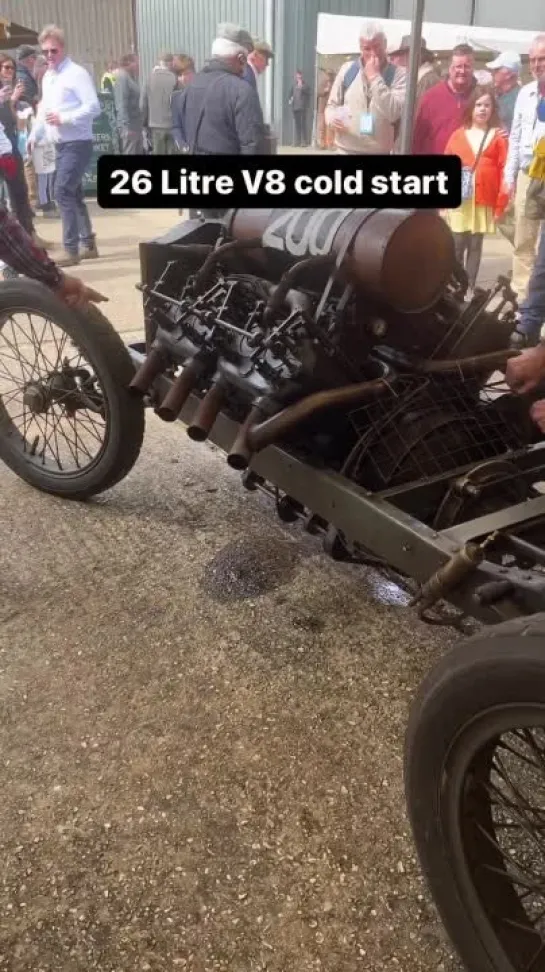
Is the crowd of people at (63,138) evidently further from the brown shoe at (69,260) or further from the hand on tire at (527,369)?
the hand on tire at (527,369)

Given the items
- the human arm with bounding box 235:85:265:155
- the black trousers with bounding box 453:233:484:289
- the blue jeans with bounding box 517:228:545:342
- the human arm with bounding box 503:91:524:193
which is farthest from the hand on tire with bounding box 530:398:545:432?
the human arm with bounding box 235:85:265:155

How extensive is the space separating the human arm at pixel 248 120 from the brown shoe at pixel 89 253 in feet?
8.15

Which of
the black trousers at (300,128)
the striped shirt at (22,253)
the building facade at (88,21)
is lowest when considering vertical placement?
the striped shirt at (22,253)

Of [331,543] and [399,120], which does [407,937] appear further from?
[399,120]

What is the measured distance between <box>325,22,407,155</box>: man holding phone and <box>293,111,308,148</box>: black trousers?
141cm

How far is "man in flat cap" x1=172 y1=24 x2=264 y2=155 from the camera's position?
581 centimetres

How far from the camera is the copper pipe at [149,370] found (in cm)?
279

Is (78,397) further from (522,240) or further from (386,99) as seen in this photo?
(522,240)

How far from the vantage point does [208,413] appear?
2.39 metres

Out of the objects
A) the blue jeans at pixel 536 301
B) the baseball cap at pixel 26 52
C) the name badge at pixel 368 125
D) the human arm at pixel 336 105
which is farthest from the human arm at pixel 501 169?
the baseball cap at pixel 26 52

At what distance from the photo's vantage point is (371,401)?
7.63ft

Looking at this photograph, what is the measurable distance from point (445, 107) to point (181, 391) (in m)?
3.96

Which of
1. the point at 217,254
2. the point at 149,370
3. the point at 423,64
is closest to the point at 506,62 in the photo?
the point at 423,64

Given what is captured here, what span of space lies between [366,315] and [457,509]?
2.03 ft
